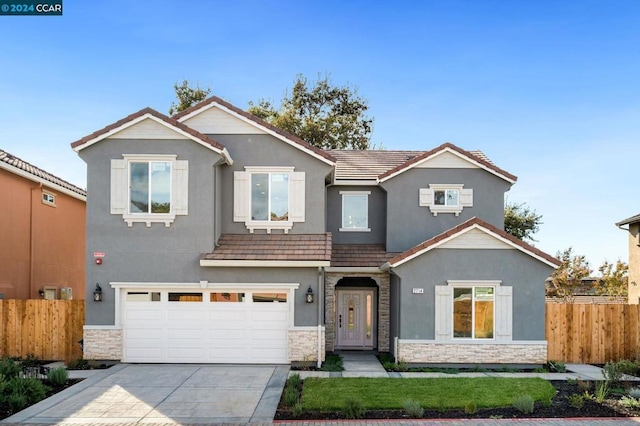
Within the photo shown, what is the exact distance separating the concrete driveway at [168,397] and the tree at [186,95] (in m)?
22.7

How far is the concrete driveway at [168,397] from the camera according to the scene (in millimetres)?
9602

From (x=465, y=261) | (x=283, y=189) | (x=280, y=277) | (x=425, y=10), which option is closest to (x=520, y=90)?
(x=425, y=10)

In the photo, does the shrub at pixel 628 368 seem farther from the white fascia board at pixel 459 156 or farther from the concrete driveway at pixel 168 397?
the concrete driveway at pixel 168 397

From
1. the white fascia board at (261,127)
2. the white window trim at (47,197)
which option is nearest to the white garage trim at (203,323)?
the white fascia board at (261,127)

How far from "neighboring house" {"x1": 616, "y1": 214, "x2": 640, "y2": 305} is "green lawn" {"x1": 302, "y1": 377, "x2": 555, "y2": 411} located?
41.8ft

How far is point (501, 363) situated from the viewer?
14555 mm

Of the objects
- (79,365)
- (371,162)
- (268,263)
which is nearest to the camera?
(79,365)

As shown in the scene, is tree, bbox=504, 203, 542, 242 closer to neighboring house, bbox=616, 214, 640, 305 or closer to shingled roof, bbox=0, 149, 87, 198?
neighboring house, bbox=616, 214, 640, 305

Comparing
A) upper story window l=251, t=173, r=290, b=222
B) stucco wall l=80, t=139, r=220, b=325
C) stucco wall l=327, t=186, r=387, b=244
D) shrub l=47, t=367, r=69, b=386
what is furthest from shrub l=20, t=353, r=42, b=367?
stucco wall l=327, t=186, r=387, b=244

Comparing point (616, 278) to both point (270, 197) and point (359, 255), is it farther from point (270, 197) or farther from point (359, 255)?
point (270, 197)

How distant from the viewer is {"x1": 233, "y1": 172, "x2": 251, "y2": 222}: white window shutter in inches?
619

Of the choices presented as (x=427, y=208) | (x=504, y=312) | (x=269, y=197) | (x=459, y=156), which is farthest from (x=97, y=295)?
(x=459, y=156)

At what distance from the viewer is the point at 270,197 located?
1578cm

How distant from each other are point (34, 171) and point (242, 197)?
29.3 feet
